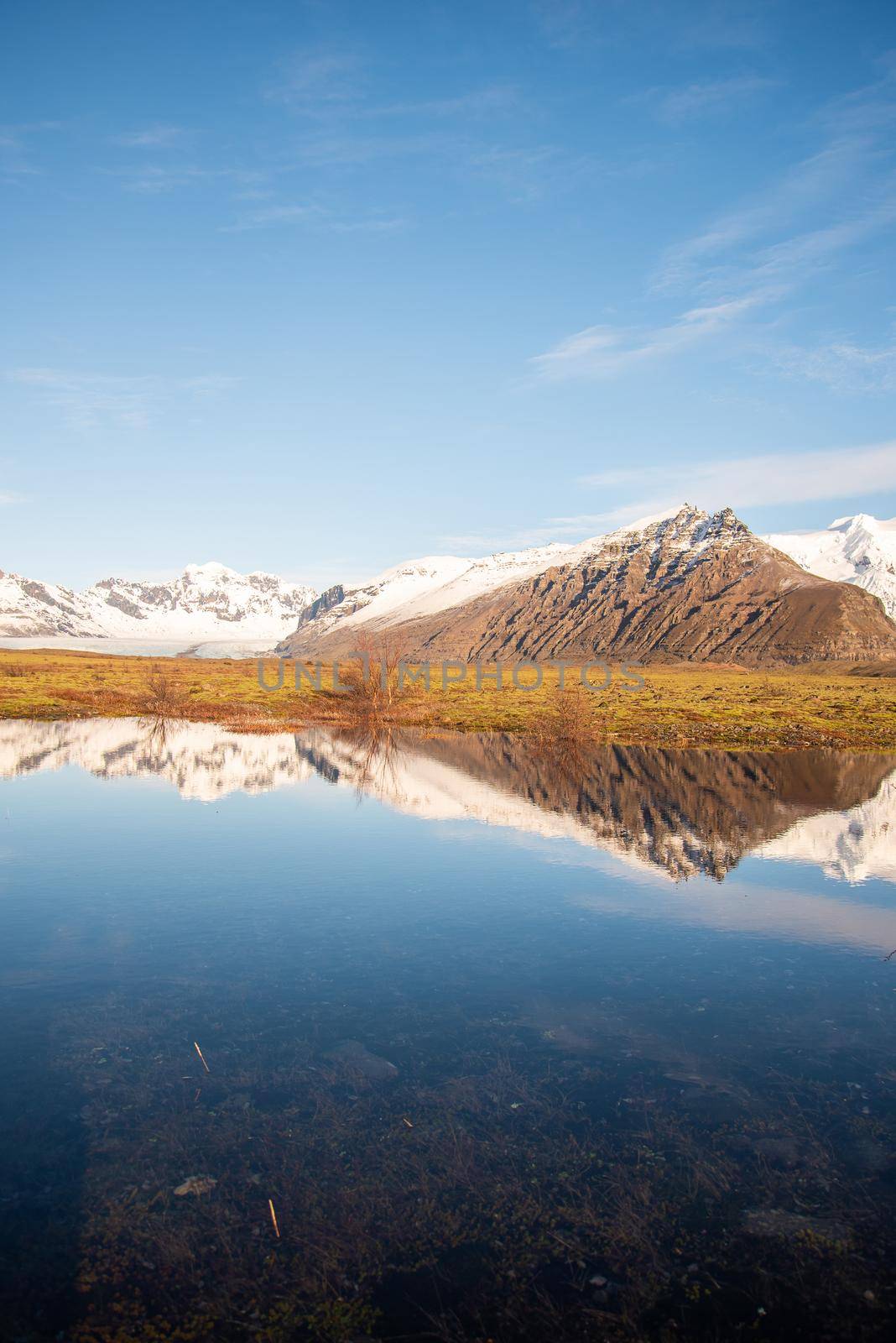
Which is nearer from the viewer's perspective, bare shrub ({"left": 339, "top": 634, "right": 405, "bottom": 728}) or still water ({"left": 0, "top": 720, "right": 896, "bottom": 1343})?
still water ({"left": 0, "top": 720, "right": 896, "bottom": 1343})

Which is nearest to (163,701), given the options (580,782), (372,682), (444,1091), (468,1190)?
(372,682)

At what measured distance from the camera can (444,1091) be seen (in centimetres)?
987

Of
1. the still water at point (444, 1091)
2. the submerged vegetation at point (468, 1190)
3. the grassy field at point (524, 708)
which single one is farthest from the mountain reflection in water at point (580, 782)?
the submerged vegetation at point (468, 1190)

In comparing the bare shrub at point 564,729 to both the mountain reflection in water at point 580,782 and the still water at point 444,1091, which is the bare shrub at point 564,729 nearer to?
the mountain reflection in water at point 580,782

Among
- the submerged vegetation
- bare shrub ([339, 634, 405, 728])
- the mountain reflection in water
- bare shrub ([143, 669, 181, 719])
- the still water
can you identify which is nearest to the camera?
the submerged vegetation

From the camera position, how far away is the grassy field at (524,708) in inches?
2026

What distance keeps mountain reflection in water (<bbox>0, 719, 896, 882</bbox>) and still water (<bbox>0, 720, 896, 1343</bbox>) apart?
34.1 inches

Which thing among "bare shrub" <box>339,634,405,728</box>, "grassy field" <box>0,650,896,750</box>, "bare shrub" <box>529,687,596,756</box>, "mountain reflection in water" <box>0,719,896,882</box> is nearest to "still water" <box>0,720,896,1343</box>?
"mountain reflection in water" <box>0,719,896,882</box>

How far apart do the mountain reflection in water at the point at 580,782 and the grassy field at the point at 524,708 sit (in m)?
4.87

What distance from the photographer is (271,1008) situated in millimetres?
12172

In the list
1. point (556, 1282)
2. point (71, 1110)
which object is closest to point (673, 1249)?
point (556, 1282)

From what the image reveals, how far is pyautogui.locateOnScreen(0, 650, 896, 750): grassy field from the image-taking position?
5147 centimetres

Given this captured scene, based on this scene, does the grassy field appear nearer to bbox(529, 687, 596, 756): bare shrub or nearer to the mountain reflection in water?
bbox(529, 687, 596, 756): bare shrub

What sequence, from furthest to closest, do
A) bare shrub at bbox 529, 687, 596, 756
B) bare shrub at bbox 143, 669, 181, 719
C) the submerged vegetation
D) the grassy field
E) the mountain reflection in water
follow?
bare shrub at bbox 143, 669, 181, 719 → the grassy field → bare shrub at bbox 529, 687, 596, 756 → the mountain reflection in water → the submerged vegetation
